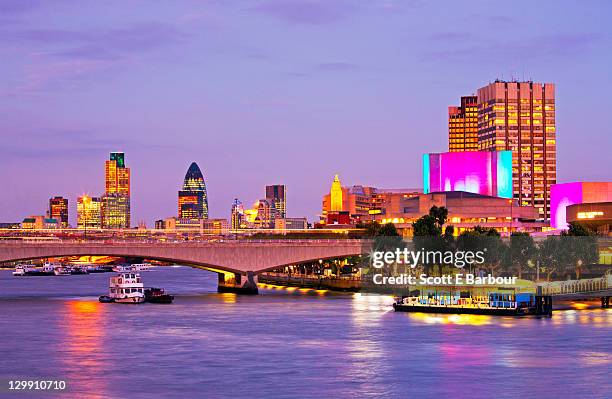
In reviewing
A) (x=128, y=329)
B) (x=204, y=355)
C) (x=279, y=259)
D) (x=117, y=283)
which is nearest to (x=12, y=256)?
(x=117, y=283)

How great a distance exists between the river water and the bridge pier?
3620 cm

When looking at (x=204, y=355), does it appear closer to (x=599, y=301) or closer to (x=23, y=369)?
(x=23, y=369)

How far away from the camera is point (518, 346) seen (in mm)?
85625

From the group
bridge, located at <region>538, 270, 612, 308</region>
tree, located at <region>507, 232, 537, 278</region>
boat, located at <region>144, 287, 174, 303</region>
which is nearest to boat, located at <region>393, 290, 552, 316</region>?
bridge, located at <region>538, 270, 612, 308</region>

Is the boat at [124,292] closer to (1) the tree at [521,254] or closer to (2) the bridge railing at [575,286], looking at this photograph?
(2) the bridge railing at [575,286]

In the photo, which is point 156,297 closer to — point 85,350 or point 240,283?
point 240,283

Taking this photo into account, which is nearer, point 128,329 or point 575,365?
point 575,365

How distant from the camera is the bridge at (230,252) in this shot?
14700 centimetres

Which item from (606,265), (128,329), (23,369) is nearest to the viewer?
(23,369)

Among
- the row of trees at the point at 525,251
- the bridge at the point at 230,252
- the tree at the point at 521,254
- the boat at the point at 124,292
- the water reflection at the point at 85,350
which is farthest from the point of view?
the row of trees at the point at 525,251

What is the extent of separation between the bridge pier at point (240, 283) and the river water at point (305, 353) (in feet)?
119

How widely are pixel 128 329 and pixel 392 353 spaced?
27.5 m

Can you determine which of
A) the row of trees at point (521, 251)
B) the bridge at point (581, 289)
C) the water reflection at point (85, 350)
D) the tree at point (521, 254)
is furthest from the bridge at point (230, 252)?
the bridge at point (581, 289)

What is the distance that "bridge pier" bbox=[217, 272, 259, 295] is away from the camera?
160 meters
